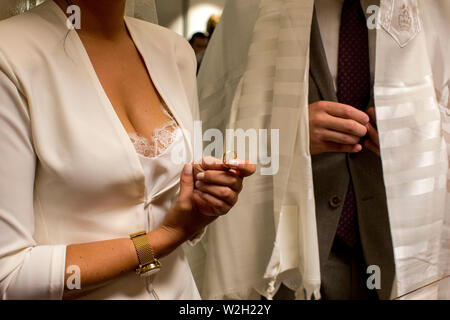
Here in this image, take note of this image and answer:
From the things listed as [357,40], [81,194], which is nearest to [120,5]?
[81,194]

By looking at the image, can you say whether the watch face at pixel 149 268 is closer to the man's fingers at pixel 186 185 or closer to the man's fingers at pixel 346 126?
the man's fingers at pixel 186 185

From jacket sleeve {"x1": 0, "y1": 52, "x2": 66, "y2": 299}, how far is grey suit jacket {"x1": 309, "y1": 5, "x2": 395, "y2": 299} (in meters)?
0.43

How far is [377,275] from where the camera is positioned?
75 centimetres

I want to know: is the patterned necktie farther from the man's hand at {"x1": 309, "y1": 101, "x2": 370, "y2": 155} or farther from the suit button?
the suit button

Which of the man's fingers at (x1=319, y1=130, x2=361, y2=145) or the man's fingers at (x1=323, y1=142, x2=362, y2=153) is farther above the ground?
the man's fingers at (x1=319, y1=130, x2=361, y2=145)

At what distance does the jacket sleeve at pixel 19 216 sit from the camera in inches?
17.4

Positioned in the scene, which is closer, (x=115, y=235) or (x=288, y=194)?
(x=115, y=235)

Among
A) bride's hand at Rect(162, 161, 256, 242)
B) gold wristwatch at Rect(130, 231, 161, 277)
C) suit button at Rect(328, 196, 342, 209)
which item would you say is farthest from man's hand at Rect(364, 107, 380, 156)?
gold wristwatch at Rect(130, 231, 161, 277)

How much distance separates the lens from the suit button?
729mm

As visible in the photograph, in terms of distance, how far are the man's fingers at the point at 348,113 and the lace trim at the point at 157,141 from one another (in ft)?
0.79

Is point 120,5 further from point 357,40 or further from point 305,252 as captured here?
point 305,252

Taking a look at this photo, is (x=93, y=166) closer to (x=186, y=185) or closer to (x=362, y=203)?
(x=186, y=185)

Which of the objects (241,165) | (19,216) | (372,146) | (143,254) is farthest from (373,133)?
(19,216)
